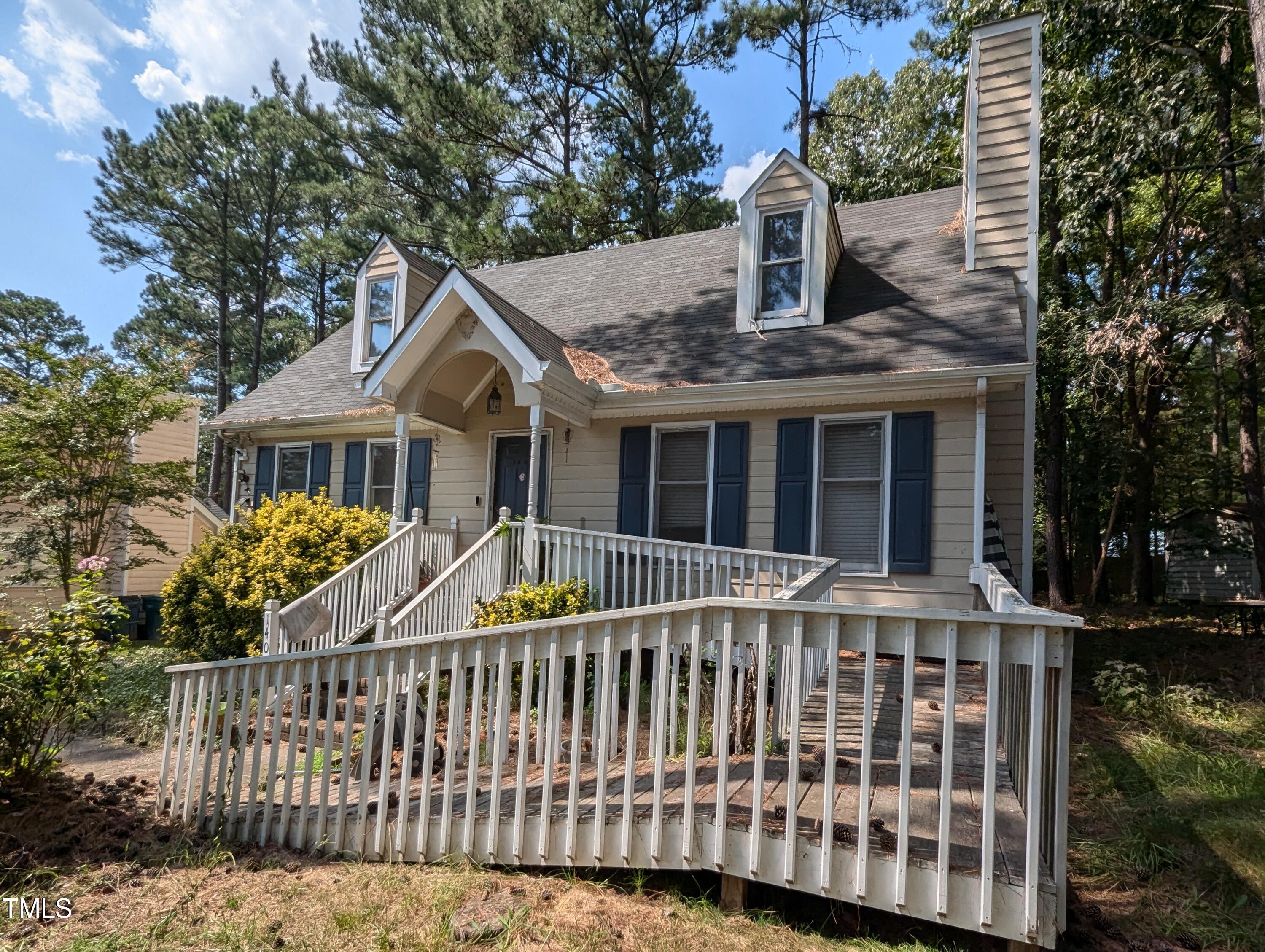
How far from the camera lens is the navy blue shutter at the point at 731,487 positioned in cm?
824

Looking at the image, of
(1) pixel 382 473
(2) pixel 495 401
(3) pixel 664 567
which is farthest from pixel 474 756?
(1) pixel 382 473

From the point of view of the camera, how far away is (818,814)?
3.07 meters

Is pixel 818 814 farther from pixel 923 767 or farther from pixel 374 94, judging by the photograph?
pixel 374 94

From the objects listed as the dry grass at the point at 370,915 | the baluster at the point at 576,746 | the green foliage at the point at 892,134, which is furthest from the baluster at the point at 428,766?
Result: the green foliage at the point at 892,134

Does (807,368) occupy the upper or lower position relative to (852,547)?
upper

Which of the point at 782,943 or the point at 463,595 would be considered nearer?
the point at 782,943

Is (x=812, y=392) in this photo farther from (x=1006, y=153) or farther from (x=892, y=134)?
(x=892, y=134)

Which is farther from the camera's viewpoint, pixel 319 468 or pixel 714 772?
pixel 319 468

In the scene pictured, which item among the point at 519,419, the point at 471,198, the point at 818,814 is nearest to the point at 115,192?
the point at 471,198

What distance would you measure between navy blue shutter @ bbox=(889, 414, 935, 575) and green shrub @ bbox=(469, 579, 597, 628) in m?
3.37

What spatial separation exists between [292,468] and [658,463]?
6.76 m

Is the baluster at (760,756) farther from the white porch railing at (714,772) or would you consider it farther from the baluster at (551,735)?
the baluster at (551,735)

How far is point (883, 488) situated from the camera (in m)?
7.60

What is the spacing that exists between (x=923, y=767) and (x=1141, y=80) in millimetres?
12808
